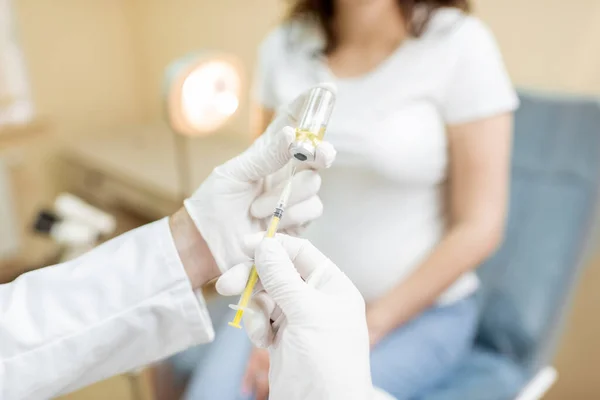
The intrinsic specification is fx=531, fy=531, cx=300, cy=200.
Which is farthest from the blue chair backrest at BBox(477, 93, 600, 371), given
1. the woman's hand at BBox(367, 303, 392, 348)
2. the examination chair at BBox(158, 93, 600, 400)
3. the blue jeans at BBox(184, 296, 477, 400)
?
the woman's hand at BBox(367, 303, 392, 348)

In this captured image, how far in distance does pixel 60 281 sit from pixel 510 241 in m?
0.91

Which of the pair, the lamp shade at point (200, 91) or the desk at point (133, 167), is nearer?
the lamp shade at point (200, 91)

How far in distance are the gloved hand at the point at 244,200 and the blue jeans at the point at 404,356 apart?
12.5 inches

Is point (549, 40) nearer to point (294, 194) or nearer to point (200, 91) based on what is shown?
point (200, 91)

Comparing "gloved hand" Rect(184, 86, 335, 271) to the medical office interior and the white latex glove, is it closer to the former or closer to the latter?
the white latex glove

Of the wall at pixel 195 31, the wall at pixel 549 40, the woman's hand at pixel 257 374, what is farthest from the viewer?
the wall at pixel 195 31

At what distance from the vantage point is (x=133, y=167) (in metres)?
1.88

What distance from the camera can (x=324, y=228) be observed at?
2.64 feet

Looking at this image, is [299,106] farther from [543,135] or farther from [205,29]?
[205,29]

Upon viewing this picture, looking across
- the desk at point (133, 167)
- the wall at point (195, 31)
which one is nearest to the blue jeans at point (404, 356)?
the desk at point (133, 167)

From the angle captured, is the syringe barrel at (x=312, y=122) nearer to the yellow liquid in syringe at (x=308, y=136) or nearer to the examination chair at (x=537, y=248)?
the yellow liquid in syringe at (x=308, y=136)

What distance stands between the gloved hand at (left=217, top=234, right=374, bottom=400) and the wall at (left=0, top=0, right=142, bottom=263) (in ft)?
6.12

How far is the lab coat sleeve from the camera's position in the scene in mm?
602

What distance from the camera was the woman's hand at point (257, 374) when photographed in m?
0.74
